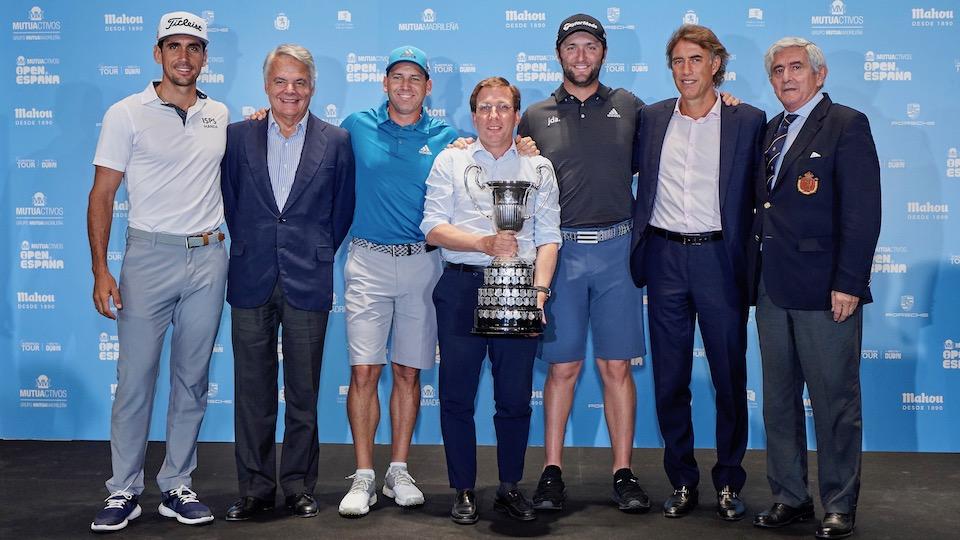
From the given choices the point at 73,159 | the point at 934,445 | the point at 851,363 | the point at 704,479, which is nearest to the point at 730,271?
the point at 851,363

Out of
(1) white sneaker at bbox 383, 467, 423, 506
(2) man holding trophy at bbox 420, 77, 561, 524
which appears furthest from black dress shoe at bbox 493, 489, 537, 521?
(1) white sneaker at bbox 383, 467, 423, 506


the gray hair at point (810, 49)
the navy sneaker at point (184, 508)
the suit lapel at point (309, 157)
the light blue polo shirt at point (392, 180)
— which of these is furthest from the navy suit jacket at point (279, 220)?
the gray hair at point (810, 49)

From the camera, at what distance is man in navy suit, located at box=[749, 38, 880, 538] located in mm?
3445

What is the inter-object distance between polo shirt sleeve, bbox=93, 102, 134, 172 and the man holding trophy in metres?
1.25

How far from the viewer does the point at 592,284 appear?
3930 mm

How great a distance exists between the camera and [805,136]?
3539 mm

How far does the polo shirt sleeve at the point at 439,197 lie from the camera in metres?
3.62

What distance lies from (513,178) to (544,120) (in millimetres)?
550

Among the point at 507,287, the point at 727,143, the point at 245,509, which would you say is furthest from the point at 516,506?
the point at 727,143

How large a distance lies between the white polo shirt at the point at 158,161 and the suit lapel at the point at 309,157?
0.37 m

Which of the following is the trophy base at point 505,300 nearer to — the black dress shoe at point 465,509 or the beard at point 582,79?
the black dress shoe at point 465,509

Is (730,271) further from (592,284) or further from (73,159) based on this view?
(73,159)

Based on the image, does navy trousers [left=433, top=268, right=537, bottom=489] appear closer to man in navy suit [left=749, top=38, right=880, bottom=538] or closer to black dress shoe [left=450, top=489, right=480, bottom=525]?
black dress shoe [left=450, top=489, right=480, bottom=525]

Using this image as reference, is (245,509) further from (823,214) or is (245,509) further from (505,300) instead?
(823,214)
